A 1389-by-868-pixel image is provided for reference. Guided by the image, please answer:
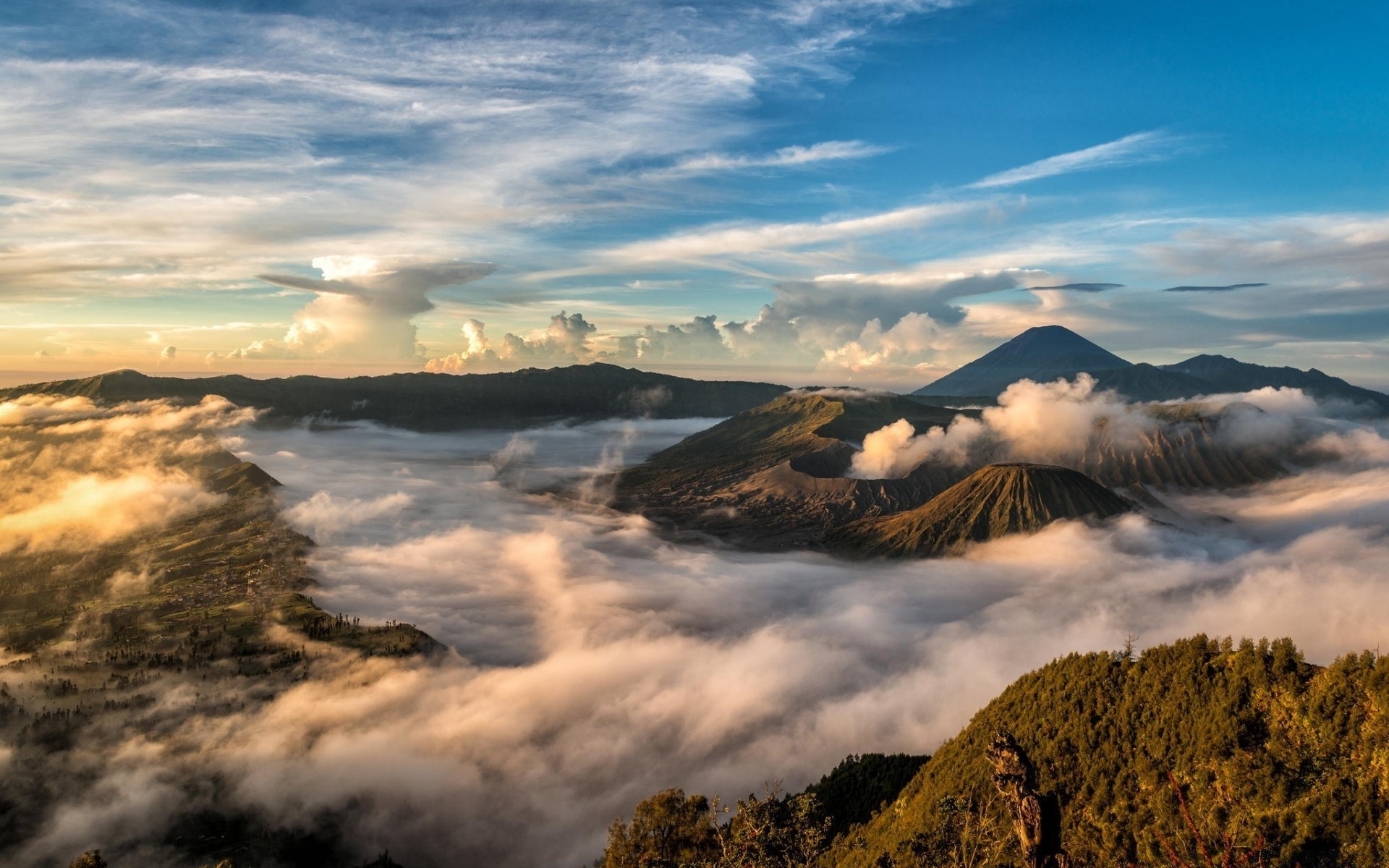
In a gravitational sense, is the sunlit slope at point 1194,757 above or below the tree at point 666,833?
above

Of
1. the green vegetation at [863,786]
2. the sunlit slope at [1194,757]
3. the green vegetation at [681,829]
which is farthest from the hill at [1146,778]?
the green vegetation at [863,786]

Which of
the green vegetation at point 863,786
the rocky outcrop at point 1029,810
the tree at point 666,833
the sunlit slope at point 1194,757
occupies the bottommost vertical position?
the green vegetation at point 863,786

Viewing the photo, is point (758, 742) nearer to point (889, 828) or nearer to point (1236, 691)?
point (889, 828)

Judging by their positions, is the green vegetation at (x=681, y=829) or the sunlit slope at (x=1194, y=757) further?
the sunlit slope at (x=1194, y=757)

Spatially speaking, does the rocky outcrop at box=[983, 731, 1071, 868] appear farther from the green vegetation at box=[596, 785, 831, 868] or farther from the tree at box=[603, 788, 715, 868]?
the tree at box=[603, 788, 715, 868]

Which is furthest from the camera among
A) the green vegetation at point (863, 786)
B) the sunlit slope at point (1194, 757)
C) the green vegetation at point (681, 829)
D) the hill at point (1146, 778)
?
the green vegetation at point (863, 786)

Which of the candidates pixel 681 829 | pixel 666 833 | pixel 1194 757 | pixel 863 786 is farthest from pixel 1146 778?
pixel 863 786

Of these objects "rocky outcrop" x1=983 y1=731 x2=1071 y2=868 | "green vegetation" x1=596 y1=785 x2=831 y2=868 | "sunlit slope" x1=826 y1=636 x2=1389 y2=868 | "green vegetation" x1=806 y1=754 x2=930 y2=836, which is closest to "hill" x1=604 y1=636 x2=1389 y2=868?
"rocky outcrop" x1=983 y1=731 x2=1071 y2=868

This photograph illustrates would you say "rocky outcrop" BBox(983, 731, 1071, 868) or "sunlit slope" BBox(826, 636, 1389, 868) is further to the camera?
"sunlit slope" BBox(826, 636, 1389, 868)

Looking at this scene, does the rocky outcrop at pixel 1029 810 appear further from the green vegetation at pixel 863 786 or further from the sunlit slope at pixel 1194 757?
the green vegetation at pixel 863 786
